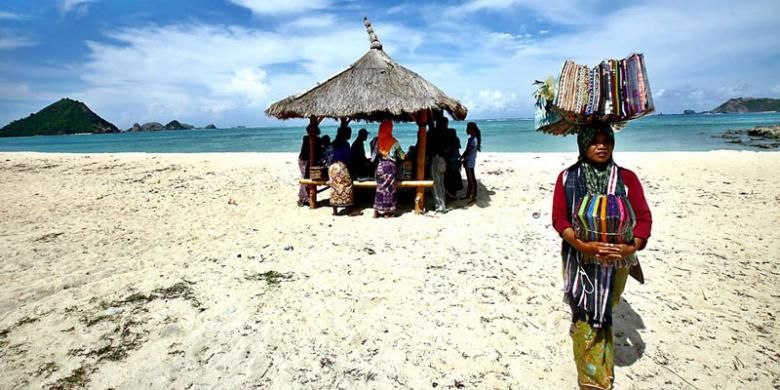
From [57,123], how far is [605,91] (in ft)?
384

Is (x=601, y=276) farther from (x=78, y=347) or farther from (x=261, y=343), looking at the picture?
(x=78, y=347)

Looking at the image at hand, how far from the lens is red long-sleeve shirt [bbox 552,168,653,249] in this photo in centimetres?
231

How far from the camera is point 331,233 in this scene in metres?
6.32

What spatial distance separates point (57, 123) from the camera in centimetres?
8912

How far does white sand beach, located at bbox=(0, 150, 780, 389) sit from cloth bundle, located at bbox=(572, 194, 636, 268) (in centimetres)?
123

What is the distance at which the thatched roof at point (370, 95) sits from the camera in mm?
6770

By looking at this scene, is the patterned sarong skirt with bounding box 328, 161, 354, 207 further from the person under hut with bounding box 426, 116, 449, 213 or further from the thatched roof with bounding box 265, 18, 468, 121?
the person under hut with bounding box 426, 116, 449, 213

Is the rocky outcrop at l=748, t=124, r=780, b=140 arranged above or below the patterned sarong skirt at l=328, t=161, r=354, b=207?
above

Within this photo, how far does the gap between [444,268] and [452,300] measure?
2.59ft

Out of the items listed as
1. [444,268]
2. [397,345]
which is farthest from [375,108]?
[397,345]

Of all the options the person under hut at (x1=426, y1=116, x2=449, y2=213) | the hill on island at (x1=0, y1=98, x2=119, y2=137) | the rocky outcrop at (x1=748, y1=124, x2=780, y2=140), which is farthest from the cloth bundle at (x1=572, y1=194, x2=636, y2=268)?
the hill on island at (x1=0, y1=98, x2=119, y2=137)

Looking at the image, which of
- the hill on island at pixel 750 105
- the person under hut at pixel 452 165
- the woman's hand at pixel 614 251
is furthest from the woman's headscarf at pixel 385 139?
the hill on island at pixel 750 105

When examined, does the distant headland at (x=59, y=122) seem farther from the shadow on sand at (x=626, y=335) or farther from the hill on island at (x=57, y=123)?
the shadow on sand at (x=626, y=335)

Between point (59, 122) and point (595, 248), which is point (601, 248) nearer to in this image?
point (595, 248)
